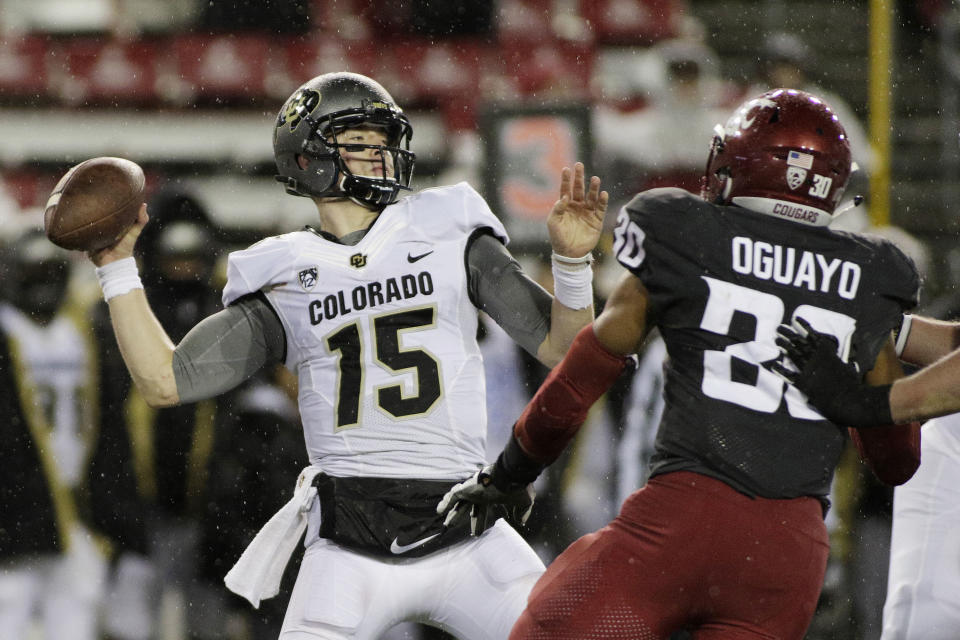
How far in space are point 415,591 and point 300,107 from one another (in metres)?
1.24

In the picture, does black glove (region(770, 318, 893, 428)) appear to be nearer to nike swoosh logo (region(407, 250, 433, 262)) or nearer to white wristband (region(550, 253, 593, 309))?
white wristband (region(550, 253, 593, 309))

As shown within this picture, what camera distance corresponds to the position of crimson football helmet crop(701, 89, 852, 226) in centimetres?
246

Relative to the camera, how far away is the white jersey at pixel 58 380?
16.5 ft

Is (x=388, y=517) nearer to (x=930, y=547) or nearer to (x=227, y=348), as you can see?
(x=227, y=348)

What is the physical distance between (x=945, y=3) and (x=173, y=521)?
A: 22.7 feet

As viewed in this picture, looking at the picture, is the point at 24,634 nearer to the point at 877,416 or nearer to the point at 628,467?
the point at 628,467

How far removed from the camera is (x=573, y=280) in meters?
2.84

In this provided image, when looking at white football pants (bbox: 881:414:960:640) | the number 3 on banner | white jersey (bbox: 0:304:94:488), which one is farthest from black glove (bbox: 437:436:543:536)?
white jersey (bbox: 0:304:94:488)

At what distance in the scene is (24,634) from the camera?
191 inches

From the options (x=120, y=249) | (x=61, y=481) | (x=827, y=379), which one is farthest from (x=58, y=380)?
(x=827, y=379)

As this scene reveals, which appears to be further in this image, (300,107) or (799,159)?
(300,107)

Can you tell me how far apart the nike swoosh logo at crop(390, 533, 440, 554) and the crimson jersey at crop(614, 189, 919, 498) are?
0.63 m

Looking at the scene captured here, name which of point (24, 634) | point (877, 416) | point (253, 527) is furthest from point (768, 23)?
point (877, 416)

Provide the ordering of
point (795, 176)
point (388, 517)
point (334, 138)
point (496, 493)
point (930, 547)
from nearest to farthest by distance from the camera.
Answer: point (795, 176)
point (496, 493)
point (388, 517)
point (334, 138)
point (930, 547)
